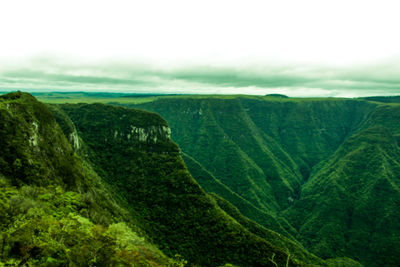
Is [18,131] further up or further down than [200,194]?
further up

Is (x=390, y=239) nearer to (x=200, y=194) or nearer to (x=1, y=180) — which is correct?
(x=200, y=194)

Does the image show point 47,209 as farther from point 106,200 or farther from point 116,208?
point 116,208

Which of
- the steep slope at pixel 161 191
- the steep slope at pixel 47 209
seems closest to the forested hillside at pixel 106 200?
the steep slope at pixel 47 209

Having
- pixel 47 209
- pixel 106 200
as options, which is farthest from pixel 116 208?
pixel 47 209

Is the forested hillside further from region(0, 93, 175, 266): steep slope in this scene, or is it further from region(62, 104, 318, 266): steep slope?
region(62, 104, 318, 266): steep slope

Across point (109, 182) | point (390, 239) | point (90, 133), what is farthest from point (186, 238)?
point (390, 239)

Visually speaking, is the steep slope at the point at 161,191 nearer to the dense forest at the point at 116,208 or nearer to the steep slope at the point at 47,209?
the dense forest at the point at 116,208
